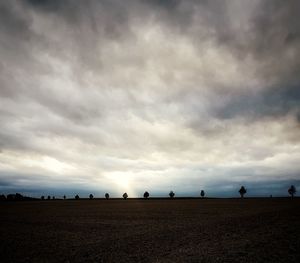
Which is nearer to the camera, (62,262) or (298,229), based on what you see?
(62,262)

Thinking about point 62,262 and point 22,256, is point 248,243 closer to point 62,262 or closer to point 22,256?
point 62,262

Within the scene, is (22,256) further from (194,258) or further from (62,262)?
(194,258)

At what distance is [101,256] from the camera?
38.9ft

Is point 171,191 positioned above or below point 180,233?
above

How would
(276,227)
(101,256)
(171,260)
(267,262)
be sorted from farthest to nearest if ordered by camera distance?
Result: (276,227)
(101,256)
(171,260)
(267,262)

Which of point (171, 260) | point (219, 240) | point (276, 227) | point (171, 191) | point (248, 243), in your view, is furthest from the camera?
point (171, 191)

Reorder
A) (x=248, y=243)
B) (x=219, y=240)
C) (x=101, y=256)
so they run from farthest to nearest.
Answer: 1. (x=219, y=240)
2. (x=248, y=243)
3. (x=101, y=256)

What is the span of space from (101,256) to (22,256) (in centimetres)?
389

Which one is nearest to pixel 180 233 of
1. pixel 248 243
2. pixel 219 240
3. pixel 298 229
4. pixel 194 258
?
pixel 219 240

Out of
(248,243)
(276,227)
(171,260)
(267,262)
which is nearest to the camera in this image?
(267,262)

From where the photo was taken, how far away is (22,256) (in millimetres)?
12305

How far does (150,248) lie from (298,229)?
9.68m

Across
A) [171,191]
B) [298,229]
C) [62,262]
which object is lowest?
[62,262]

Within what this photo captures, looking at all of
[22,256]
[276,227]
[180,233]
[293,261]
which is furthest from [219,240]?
[22,256]
